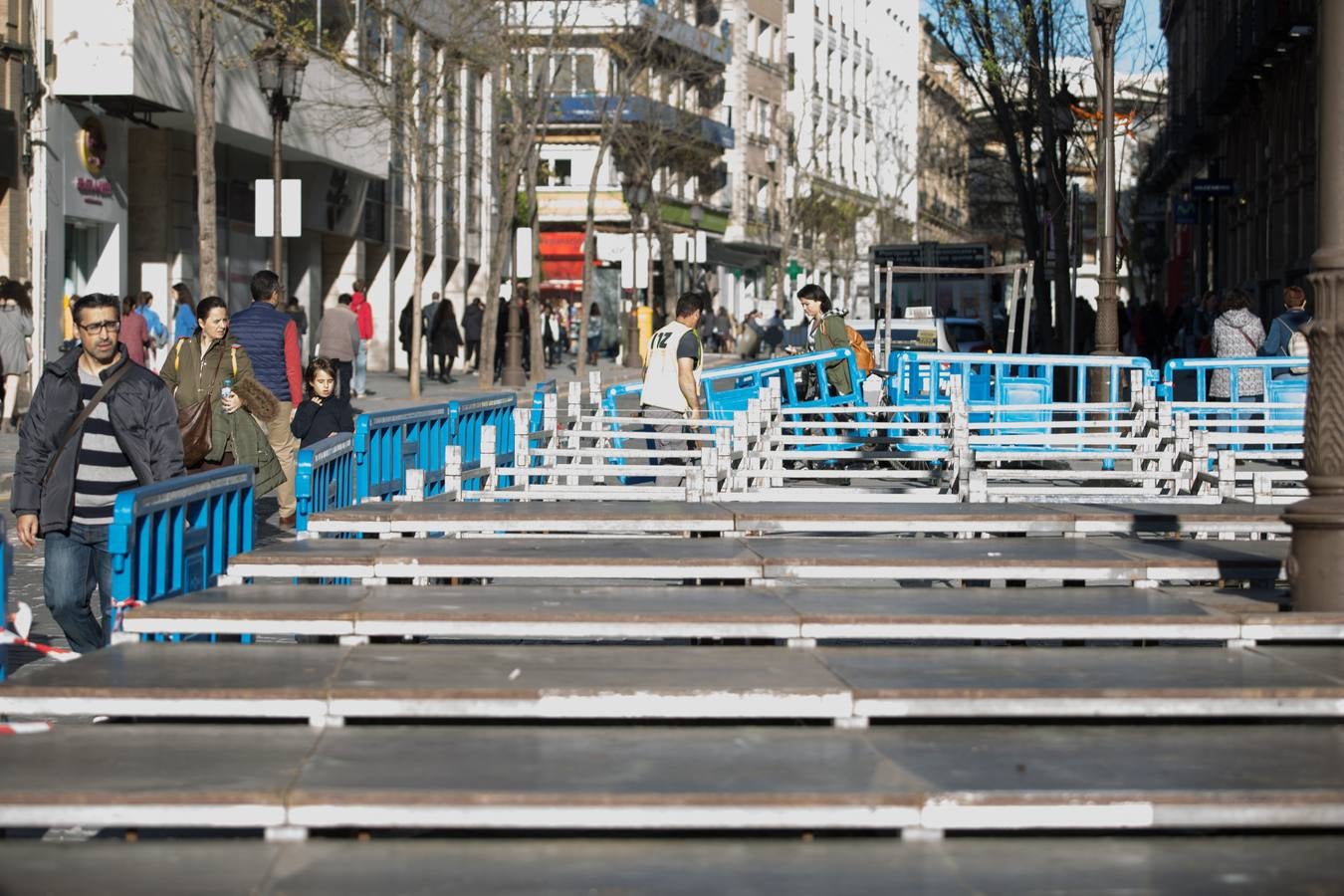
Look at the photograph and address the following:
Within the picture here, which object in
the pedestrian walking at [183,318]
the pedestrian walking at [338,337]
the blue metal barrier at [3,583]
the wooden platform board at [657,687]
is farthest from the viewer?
the pedestrian walking at [183,318]

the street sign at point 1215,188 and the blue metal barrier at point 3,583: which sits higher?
the street sign at point 1215,188

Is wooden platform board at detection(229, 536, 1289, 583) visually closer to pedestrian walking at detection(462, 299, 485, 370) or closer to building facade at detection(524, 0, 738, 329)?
pedestrian walking at detection(462, 299, 485, 370)

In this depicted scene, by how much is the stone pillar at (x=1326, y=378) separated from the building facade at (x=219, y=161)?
2077 cm

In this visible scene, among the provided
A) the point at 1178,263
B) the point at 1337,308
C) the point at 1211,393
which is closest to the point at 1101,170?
the point at 1211,393

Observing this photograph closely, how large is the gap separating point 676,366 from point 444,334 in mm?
27593

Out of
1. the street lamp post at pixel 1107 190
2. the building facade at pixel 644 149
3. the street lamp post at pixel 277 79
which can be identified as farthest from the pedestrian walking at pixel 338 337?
the building facade at pixel 644 149

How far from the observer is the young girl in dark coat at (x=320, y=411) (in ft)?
46.8

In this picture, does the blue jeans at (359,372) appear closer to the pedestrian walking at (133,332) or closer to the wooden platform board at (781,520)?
the pedestrian walking at (133,332)

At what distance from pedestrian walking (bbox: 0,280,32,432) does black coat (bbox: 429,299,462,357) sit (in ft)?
59.0

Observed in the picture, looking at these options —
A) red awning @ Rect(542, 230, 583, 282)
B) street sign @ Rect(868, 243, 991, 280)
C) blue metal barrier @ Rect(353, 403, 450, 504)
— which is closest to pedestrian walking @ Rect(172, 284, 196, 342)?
blue metal barrier @ Rect(353, 403, 450, 504)

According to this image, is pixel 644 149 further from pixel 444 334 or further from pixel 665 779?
pixel 665 779

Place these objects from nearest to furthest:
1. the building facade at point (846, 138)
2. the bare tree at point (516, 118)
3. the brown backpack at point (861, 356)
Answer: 1. the brown backpack at point (861, 356)
2. the bare tree at point (516, 118)
3. the building facade at point (846, 138)

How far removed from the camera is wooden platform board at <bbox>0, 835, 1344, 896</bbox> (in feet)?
15.9

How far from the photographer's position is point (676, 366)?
15070 mm
